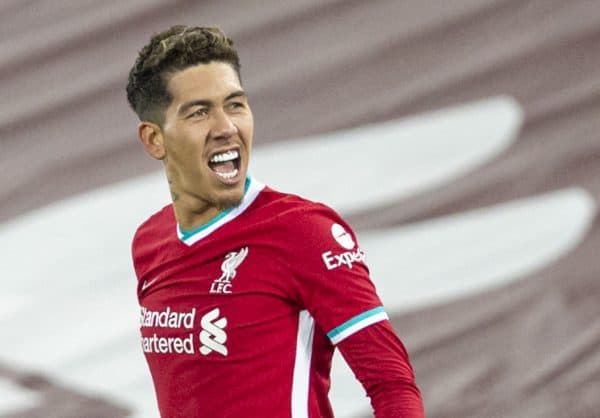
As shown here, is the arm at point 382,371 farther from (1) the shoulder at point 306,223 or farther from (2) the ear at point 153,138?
(2) the ear at point 153,138

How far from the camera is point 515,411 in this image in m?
2.66

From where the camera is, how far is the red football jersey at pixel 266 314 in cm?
133

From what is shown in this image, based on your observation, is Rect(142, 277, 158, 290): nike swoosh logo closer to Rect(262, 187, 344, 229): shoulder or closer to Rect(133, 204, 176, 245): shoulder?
Rect(133, 204, 176, 245): shoulder

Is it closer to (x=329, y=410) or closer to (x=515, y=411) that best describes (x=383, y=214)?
(x=515, y=411)

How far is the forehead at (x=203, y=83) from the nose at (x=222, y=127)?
25mm

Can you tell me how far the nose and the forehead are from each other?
0.03m

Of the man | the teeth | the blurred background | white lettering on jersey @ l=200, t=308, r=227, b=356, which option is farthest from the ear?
the blurred background

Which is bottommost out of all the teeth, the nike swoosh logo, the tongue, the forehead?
the nike swoosh logo

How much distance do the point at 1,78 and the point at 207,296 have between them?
4.45 feet

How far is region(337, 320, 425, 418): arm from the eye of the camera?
131 centimetres

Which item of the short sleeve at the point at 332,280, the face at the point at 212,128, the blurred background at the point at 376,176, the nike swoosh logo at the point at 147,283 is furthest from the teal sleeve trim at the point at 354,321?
the blurred background at the point at 376,176

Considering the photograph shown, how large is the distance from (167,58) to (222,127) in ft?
0.40

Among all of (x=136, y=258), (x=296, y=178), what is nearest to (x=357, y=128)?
(x=296, y=178)

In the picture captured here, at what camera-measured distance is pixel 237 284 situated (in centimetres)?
139
